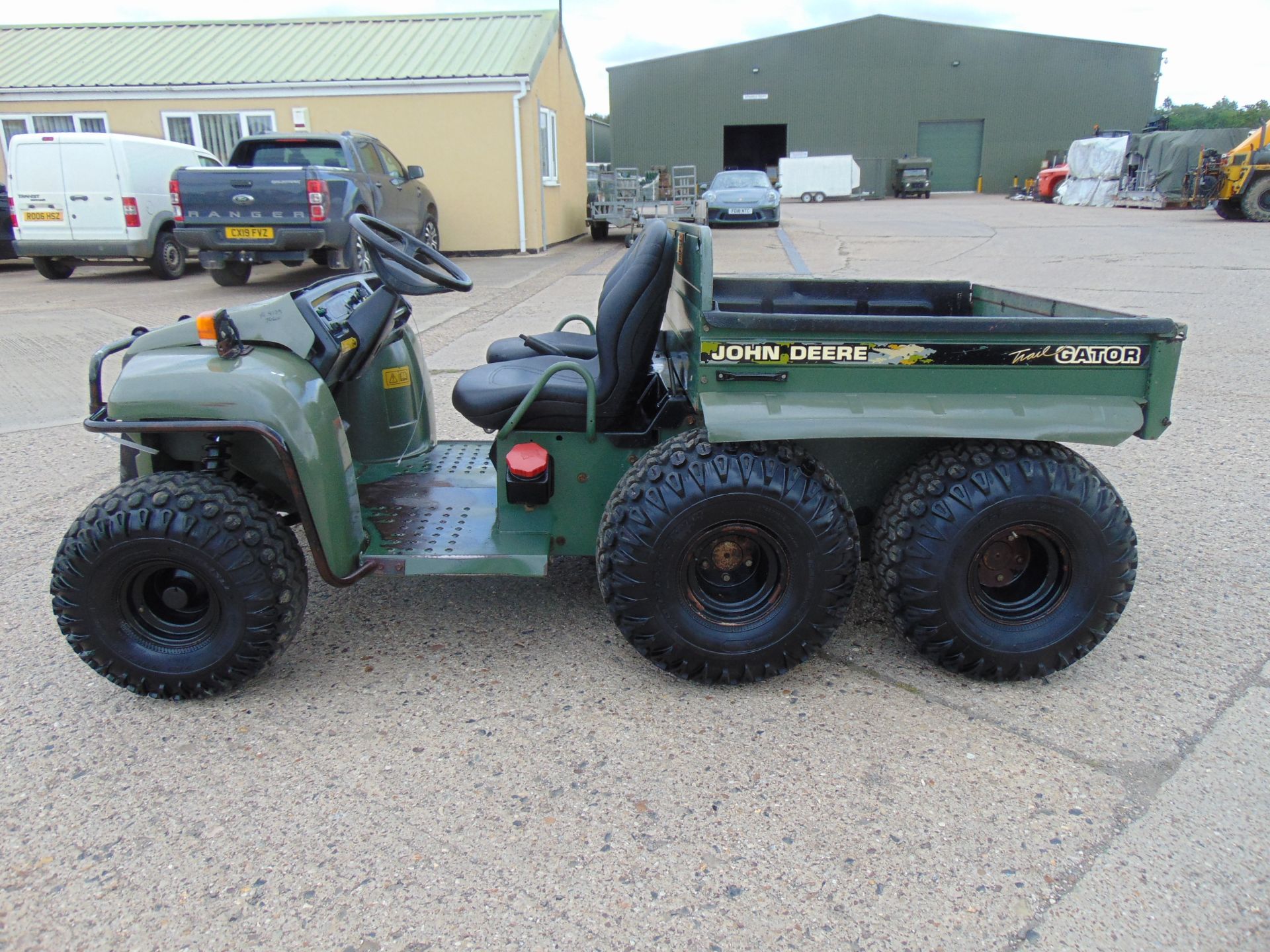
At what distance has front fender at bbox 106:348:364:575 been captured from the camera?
8.39 feet

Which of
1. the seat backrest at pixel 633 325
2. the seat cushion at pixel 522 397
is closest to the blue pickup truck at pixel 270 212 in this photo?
the seat cushion at pixel 522 397

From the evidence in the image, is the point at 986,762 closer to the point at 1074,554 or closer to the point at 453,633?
the point at 1074,554

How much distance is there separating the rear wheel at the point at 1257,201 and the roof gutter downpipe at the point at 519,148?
15.6 m

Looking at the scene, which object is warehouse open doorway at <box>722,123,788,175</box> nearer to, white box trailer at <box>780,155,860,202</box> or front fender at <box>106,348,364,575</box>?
white box trailer at <box>780,155,860,202</box>

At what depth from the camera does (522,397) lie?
3.14m

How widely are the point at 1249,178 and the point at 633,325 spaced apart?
21.7 metres

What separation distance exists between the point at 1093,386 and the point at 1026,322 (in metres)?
0.30

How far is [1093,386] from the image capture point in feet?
8.77

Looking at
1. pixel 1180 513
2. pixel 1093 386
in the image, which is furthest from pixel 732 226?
pixel 1093 386

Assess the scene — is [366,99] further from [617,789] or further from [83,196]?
[617,789]

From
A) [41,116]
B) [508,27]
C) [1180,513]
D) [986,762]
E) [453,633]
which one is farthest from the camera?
[508,27]

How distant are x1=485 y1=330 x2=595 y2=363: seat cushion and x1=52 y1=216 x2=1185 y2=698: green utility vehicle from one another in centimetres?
103

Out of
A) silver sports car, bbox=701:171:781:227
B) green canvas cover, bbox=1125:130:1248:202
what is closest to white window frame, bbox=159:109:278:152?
silver sports car, bbox=701:171:781:227

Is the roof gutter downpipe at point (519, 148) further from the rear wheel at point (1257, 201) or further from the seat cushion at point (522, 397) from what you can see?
the rear wheel at point (1257, 201)
